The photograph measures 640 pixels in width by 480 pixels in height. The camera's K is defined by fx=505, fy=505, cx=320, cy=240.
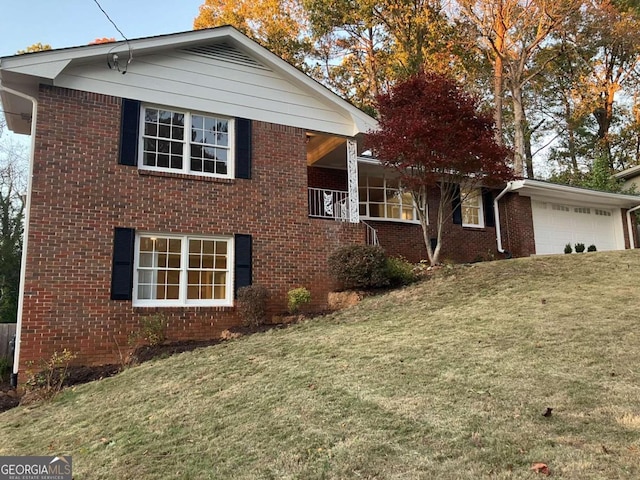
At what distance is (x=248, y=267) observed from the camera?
1066cm

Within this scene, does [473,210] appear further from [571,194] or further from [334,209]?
[334,209]

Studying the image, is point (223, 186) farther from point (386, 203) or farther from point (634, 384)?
point (634, 384)

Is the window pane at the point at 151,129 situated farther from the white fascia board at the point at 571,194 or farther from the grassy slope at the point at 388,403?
the white fascia board at the point at 571,194

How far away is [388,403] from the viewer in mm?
4711

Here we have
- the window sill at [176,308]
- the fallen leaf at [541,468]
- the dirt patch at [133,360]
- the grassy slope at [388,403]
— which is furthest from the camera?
the window sill at [176,308]

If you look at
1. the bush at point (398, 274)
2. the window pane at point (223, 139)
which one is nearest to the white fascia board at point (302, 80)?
the window pane at point (223, 139)

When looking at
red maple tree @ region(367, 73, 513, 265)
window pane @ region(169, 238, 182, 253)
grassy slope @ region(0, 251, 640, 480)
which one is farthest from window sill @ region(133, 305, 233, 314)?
Result: red maple tree @ region(367, 73, 513, 265)

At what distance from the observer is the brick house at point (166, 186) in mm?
9023

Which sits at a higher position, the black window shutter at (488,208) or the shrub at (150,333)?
the black window shutter at (488,208)

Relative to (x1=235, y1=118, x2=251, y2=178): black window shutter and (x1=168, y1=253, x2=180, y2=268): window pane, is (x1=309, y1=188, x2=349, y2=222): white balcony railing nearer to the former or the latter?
(x1=235, y1=118, x2=251, y2=178): black window shutter

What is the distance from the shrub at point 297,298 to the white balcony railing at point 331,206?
2389 mm

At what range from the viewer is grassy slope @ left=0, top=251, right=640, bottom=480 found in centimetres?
360

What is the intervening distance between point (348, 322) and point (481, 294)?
2.59 m

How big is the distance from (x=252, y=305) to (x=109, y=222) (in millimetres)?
3130
